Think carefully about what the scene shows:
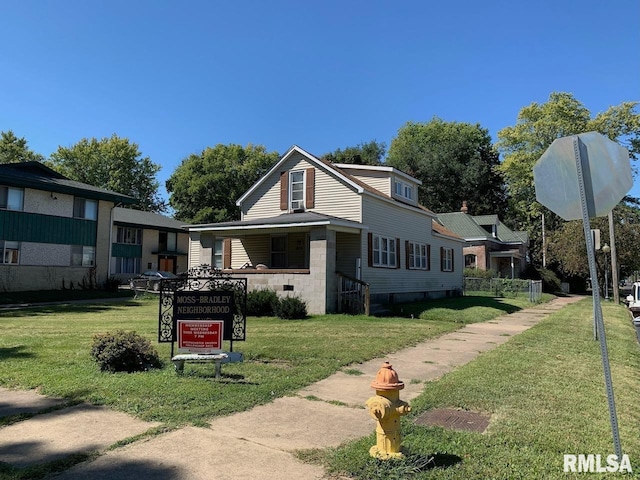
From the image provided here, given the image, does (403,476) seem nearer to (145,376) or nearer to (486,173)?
(145,376)

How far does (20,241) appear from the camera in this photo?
24.6m

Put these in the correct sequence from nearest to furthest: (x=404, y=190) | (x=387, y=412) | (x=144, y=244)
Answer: (x=387, y=412) → (x=404, y=190) → (x=144, y=244)

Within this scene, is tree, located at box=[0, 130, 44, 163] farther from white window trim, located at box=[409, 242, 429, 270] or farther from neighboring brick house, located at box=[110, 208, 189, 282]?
white window trim, located at box=[409, 242, 429, 270]

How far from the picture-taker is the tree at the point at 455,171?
54500mm

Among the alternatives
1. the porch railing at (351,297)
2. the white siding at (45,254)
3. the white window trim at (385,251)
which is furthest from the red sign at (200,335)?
the white siding at (45,254)

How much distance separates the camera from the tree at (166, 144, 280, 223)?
1983 inches

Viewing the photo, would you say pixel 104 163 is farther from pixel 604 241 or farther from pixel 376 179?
pixel 604 241

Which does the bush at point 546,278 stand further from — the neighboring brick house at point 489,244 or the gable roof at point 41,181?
the gable roof at point 41,181

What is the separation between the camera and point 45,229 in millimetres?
25906

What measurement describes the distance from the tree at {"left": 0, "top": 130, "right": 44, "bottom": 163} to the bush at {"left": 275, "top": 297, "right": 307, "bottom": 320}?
140 ft

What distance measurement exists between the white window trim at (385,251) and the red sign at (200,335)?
13501 millimetres

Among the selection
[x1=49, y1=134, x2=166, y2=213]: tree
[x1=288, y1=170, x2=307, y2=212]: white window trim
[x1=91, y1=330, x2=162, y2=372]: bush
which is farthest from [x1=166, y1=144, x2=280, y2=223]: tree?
[x1=91, y1=330, x2=162, y2=372]: bush

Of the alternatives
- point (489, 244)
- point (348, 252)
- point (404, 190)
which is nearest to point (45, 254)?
point (348, 252)

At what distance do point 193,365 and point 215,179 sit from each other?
44177 mm
